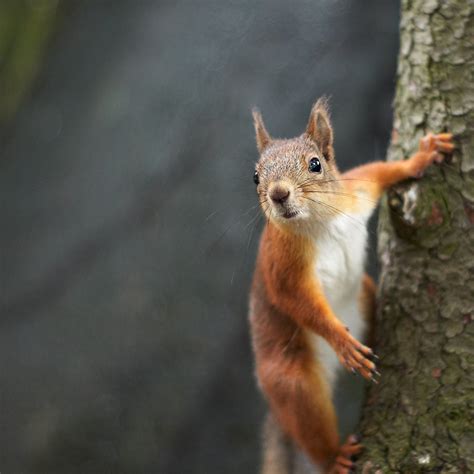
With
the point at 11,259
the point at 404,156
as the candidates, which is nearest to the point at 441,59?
the point at 404,156

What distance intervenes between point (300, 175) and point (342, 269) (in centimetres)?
40

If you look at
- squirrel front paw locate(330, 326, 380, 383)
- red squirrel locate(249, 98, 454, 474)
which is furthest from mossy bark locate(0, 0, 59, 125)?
squirrel front paw locate(330, 326, 380, 383)

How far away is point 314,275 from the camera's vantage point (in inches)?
81.9

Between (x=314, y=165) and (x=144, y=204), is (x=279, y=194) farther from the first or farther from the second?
(x=144, y=204)

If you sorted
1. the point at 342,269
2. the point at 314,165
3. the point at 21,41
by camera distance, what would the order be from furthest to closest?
the point at 21,41 < the point at 342,269 < the point at 314,165

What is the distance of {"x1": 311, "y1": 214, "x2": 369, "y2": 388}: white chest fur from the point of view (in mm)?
2102

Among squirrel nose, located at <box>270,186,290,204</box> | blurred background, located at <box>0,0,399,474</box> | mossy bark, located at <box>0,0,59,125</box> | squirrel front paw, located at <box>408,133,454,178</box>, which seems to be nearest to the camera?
squirrel nose, located at <box>270,186,290,204</box>

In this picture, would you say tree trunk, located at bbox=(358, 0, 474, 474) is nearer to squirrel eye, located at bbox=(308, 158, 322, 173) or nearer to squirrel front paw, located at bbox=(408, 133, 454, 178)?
squirrel front paw, located at bbox=(408, 133, 454, 178)

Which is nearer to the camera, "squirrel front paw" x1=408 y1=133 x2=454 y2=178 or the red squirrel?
the red squirrel

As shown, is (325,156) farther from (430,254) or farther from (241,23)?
(241,23)

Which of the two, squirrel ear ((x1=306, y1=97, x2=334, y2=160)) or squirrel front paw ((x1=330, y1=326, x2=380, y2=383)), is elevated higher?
squirrel ear ((x1=306, y1=97, x2=334, y2=160))

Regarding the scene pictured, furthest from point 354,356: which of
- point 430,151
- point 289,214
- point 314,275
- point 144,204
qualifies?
point 144,204

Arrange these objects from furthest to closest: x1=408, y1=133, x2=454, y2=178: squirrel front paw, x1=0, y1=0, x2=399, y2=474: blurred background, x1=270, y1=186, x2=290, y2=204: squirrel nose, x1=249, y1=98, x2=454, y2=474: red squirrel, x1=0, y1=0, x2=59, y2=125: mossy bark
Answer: x1=0, y1=0, x2=59, y2=125: mossy bark
x1=0, y1=0, x2=399, y2=474: blurred background
x1=408, y1=133, x2=454, y2=178: squirrel front paw
x1=249, y1=98, x2=454, y2=474: red squirrel
x1=270, y1=186, x2=290, y2=204: squirrel nose

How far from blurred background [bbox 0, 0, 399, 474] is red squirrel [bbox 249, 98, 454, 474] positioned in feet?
2.01
